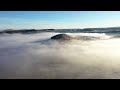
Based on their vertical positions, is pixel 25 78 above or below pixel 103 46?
below

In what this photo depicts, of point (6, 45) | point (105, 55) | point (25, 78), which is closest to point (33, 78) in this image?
point (25, 78)

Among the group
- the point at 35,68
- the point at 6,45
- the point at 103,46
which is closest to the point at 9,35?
the point at 6,45

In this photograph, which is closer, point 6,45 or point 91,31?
point 6,45

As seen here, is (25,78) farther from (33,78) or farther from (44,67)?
(44,67)
